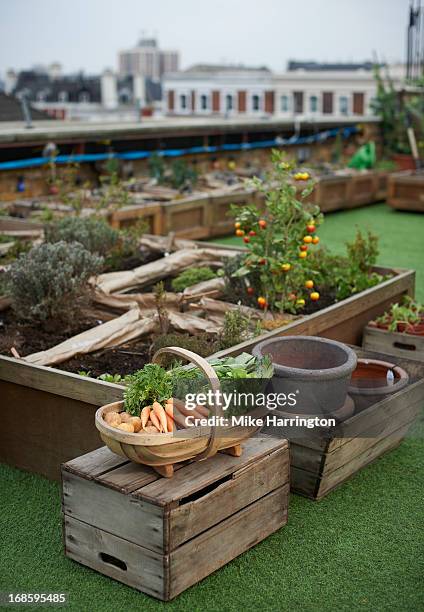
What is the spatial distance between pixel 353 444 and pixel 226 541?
999 mm

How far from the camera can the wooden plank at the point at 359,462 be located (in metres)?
4.14

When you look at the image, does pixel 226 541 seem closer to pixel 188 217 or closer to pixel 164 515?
pixel 164 515

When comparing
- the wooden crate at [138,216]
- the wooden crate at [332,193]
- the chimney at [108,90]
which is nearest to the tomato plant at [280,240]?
the wooden crate at [138,216]

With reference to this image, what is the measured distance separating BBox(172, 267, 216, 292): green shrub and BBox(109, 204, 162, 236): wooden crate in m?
2.21

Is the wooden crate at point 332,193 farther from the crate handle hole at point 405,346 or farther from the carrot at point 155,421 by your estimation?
the carrot at point 155,421

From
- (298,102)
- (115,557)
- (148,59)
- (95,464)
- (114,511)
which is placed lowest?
(115,557)

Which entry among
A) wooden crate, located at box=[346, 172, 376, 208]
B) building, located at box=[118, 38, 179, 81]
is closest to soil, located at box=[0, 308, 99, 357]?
wooden crate, located at box=[346, 172, 376, 208]

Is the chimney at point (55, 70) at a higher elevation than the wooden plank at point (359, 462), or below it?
higher

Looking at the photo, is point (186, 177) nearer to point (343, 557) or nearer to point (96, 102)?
point (343, 557)

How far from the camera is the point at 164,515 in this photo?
318 cm

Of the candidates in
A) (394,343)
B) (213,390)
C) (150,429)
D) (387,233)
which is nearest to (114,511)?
(150,429)

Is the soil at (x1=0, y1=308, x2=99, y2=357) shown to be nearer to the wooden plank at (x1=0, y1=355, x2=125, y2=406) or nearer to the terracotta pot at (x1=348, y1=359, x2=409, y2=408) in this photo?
the wooden plank at (x1=0, y1=355, x2=125, y2=406)

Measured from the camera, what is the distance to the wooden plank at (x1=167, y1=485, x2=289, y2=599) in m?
3.31

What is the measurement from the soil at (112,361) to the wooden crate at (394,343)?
156cm
